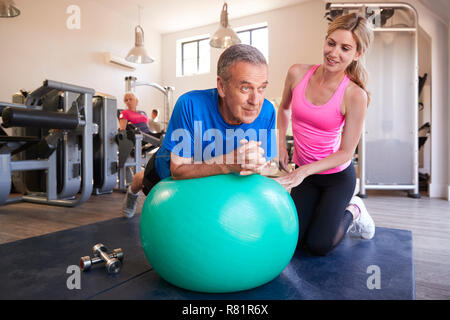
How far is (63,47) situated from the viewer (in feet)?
16.0

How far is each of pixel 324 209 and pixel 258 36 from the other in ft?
17.7

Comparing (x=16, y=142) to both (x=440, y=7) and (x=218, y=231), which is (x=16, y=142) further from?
(x=440, y=7)

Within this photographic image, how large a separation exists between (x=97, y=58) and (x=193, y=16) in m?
2.04

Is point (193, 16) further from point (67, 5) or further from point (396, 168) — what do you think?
point (396, 168)

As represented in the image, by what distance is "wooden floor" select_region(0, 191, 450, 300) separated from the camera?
3.98ft

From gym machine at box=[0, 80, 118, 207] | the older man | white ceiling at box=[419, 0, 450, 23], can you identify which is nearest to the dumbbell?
the older man

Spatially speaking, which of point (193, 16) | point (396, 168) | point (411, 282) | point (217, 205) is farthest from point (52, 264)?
point (193, 16)

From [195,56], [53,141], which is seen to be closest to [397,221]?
[53,141]

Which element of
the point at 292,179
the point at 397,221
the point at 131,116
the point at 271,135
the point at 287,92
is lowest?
the point at 397,221

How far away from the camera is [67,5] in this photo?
493 centimetres

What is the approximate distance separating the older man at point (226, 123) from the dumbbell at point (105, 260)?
39cm

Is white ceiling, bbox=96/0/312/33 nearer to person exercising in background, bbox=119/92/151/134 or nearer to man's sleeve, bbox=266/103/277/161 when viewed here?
person exercising in background, bbox=119/92/151/134

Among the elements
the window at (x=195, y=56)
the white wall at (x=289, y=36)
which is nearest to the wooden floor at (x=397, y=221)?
the white wall at (x=289, y=36)

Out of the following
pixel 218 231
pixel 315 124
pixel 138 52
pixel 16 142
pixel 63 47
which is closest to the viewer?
pixel 218 231
